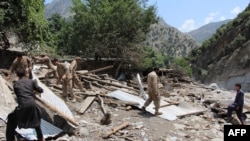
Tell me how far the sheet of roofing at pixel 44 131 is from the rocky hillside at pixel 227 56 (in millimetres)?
36857

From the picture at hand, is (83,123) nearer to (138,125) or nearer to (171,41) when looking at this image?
(138,125)

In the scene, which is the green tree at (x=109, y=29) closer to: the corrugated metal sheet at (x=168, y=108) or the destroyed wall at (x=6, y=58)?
the destroyed wall at (x=6, y=58)

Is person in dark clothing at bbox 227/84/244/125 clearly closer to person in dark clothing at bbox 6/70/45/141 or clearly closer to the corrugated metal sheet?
the corrugated metal sheet

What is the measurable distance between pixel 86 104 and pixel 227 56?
1933 inches

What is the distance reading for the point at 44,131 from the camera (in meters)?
8.57

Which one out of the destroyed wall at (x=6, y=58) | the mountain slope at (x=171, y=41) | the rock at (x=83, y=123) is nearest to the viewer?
the rock at (x=83, y=123)

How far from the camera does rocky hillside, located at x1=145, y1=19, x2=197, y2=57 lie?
11409 cm

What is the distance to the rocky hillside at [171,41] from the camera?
374ft

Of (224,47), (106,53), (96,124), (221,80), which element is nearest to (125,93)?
(96,124)

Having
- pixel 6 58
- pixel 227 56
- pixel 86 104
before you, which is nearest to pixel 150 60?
pixel 6 58

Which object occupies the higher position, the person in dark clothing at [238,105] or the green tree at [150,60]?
the green tree at [150,60]

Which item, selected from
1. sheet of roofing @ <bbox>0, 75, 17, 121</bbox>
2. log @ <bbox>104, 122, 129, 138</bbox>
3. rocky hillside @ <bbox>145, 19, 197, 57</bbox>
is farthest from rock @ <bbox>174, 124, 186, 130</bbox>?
rocky hillside @ <bbox>145, 19, 197, 57</bbox>

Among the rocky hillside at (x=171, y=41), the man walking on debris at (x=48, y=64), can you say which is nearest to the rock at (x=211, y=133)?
the man walking on debris at (x=48, y=64)

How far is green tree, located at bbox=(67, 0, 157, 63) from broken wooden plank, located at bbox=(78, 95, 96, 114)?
11.1 meters
